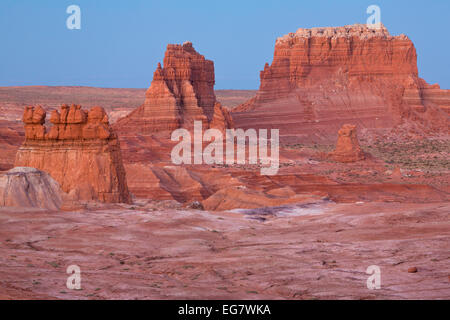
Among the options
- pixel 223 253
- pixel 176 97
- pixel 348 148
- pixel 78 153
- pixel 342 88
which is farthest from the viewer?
pixel 342 88

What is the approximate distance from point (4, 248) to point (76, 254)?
2.09 m

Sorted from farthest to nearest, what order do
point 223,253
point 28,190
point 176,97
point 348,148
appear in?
1. point 176,97
2. point 348,148
3. point 28,190
4. point 223,253

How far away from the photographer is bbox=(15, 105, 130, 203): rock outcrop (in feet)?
92.7

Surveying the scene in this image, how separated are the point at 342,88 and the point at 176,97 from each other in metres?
26.9

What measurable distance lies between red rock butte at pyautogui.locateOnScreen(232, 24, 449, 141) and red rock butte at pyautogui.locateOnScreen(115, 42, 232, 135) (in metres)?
8.72

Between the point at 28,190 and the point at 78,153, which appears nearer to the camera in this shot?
the point at 28,190

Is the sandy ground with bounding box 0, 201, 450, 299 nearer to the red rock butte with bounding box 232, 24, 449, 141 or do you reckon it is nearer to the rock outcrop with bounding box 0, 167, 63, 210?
the rock outcrop with bounding box 0, 167, 63, 210

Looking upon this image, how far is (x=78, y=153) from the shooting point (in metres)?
28.6

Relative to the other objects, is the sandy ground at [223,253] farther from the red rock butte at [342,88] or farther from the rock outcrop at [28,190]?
the red rock butte at [342,88]

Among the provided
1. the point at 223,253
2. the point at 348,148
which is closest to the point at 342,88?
the point at 348,148

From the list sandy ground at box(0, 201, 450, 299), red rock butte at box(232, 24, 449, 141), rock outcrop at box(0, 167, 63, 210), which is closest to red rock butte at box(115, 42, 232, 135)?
red rock butte at box(232, 24, 449, 141)

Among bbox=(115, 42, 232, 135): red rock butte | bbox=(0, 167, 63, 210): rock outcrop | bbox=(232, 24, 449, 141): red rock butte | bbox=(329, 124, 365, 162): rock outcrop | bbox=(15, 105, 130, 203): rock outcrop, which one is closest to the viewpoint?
bbox=(0, 167, 63, 210): rock outcrop

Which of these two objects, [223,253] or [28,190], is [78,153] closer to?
[28,190]

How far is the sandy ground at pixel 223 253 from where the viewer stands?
15.1 meters
